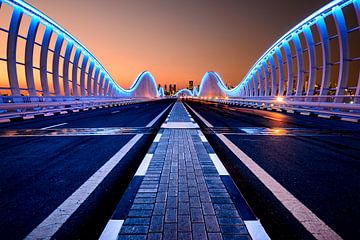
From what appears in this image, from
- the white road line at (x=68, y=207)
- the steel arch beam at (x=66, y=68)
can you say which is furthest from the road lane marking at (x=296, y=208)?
the steel arch beam at (x=66, y=68)

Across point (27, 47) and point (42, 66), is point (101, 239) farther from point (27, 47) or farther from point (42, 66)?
point (42, 66)

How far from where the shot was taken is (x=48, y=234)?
2021mm

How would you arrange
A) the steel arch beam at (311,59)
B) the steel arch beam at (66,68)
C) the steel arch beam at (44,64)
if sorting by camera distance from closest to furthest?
1. the steel arch beam at (311,59)
2. the steel arch beam at (44,64)
3. the steel arch beam at (66,68)

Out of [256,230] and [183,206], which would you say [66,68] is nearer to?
[183,206]

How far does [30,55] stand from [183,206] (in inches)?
906

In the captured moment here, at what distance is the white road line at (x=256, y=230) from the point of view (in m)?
1.92

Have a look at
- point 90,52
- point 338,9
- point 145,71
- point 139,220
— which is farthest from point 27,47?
point 145,71

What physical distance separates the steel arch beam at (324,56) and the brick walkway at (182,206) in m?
19.7

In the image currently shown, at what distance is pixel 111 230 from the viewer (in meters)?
2.01

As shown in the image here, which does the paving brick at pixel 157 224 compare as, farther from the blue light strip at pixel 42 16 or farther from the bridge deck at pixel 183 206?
the blue light strip at pixel 42 16

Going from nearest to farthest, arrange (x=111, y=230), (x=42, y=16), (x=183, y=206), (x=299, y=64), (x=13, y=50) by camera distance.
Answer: (x=111, y=230)
(x=183, y=206)
(x=13, y=50)
(x=42, y=16)
(x=299, y=64)

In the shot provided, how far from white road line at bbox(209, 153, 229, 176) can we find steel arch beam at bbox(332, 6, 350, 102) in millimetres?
17022

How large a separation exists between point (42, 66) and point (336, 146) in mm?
25138

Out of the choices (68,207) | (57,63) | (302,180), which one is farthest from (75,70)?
(302,180)
